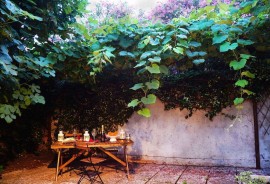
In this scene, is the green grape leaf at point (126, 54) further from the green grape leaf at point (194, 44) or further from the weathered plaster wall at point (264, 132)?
the weathered plaster wall at point (264, 132)

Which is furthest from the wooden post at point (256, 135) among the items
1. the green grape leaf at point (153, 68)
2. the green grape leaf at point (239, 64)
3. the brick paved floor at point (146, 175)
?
the green grape leaf at point (153, 68)

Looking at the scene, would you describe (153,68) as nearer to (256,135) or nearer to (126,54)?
(126,54)

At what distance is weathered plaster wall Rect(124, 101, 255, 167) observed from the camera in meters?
5.56

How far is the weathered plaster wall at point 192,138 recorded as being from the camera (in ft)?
18.2

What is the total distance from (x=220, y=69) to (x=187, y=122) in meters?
1.59

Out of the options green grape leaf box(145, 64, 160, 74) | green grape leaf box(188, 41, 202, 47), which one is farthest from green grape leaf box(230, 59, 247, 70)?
green grape leaf box(145, 64, 160, 74)

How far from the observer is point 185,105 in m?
5.96

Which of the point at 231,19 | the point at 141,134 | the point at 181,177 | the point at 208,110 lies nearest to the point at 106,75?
the point at 141,134

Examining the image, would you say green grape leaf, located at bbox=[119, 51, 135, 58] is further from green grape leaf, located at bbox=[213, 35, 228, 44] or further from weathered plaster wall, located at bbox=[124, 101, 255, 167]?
weathered plaster wall, located at bbox=[124, 101, 255, 167]

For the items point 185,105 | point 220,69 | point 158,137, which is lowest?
point 158,137

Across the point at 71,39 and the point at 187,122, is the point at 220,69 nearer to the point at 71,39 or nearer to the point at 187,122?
the point at 187,122

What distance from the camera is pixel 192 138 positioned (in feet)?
19.6

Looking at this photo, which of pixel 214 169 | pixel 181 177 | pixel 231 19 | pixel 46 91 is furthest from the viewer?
pixel 46 91

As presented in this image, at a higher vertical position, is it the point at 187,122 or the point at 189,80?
the point at 189,80
